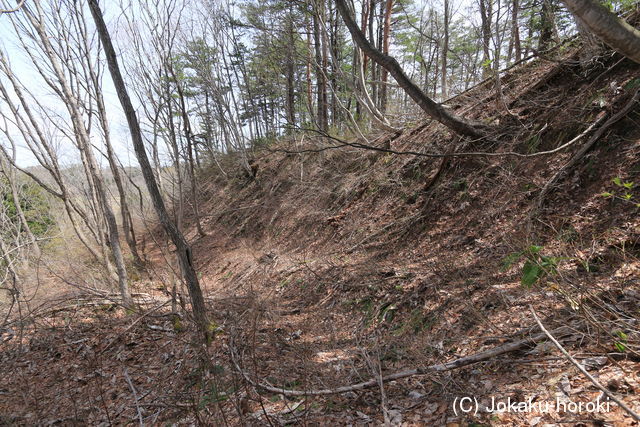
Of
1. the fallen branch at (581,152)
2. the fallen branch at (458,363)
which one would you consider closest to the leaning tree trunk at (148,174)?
the fallen branch at (458,363)

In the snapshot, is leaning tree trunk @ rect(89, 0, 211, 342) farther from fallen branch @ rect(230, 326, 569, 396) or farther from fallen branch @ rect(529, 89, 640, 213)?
fallen branch @ rect(529, 89, 640, 213)

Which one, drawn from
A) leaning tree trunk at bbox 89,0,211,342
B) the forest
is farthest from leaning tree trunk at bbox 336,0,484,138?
leaning tree trunk at bbox 89,0,211,342

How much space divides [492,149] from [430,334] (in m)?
3.50

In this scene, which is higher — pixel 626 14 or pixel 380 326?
pixel 626 14

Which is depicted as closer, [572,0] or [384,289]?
[572,0]

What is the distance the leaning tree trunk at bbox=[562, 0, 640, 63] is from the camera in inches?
65.3

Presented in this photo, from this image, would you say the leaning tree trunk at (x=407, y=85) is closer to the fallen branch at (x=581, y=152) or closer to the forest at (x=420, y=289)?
the forest at (x=420, y=289)

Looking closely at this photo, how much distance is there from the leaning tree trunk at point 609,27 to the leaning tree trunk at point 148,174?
4.15m

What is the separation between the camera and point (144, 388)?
336cm

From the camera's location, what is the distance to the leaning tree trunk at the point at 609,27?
5.44 feet

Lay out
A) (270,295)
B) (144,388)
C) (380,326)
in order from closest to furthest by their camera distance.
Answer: (144,388)
(380,326)
(270,295)

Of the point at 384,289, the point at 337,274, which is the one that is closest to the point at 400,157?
the point at 337,274

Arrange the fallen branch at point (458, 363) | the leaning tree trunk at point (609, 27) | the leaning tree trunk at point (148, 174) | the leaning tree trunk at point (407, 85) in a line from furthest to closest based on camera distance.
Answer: the leaning tree trunk at point (407, 85) → the leaning tree trunk at point (148, 174) → the fallen branch at point (458, 363) → the leaning tree trunk at point (609, 27)

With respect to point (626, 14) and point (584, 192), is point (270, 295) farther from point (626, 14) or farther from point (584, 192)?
point (626, 14)
